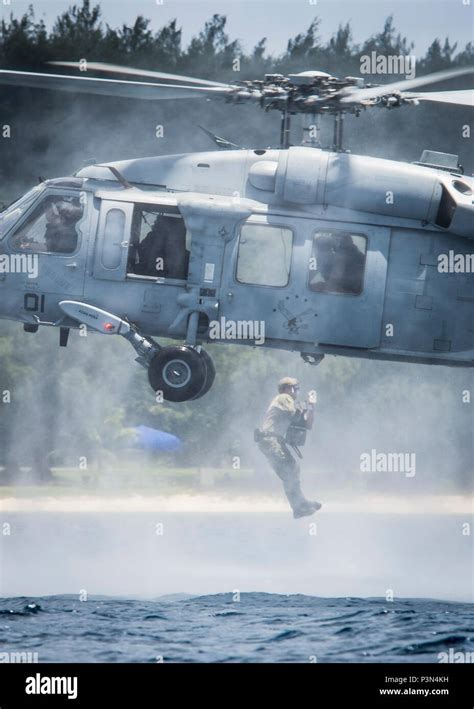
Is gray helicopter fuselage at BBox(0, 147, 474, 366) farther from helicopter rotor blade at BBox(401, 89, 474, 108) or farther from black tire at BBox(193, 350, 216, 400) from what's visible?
helicopter rotor blade at BBox(401, 89, 474, 108)

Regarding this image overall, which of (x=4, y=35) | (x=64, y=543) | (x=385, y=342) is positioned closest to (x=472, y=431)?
(x=64, y=543)

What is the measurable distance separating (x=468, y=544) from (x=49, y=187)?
1728cm

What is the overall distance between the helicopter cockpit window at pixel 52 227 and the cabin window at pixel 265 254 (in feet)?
5.66

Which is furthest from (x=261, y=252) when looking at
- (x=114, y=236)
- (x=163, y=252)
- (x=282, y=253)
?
(x=114, y=236)

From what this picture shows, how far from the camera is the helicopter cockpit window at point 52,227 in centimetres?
1367

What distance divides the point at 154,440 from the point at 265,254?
71.9 ft

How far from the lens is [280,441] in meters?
14.3

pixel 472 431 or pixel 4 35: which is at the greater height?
pixel 4 35

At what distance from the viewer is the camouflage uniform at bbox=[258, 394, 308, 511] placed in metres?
14.2

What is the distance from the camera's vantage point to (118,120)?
94.8 ft

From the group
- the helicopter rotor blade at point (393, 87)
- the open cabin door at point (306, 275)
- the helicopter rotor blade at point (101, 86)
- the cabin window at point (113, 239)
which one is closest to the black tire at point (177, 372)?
the open cabin door at point (306, 275)

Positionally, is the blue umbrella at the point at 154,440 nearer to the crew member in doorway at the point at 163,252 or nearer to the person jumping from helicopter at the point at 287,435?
the person jumping from helicopter at the point at 287,435

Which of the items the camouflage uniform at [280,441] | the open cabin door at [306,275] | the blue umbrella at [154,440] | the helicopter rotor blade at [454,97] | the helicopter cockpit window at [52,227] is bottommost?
the blue umbrella at [154,440]
